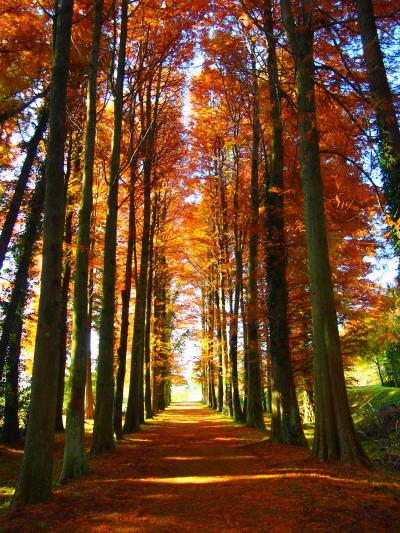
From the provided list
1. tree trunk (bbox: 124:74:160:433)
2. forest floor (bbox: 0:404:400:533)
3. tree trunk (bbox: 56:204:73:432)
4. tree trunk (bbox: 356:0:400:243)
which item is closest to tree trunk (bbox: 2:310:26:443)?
tree trunk (bbox: 56:204:73:432)

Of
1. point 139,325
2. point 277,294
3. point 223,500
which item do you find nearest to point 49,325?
point 223,500

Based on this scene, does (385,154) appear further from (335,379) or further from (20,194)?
(20,194)

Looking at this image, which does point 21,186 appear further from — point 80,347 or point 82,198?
point 80,347

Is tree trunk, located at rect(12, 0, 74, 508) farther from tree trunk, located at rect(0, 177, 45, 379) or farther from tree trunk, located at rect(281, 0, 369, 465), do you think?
tree trunk, located at rect(0, 177, 45, 379)

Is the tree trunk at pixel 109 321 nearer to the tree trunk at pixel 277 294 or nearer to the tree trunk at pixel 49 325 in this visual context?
the tree trunk at pixel 277 294

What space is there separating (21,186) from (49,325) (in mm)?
7375

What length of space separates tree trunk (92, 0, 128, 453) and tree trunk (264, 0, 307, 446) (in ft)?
12.9

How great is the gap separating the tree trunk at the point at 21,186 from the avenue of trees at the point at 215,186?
0.18 ft

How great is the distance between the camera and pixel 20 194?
11516mm

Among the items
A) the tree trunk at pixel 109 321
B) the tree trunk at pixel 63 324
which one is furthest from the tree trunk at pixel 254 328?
the tree trunk at pixel 63 324

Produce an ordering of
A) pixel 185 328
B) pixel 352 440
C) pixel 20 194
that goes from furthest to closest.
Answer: pixel 185 328
pixel 20 194
pixel 352 440

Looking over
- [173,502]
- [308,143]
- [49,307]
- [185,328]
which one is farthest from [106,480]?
[185,328]

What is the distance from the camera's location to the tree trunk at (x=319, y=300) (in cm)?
671

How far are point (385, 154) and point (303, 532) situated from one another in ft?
19.5
